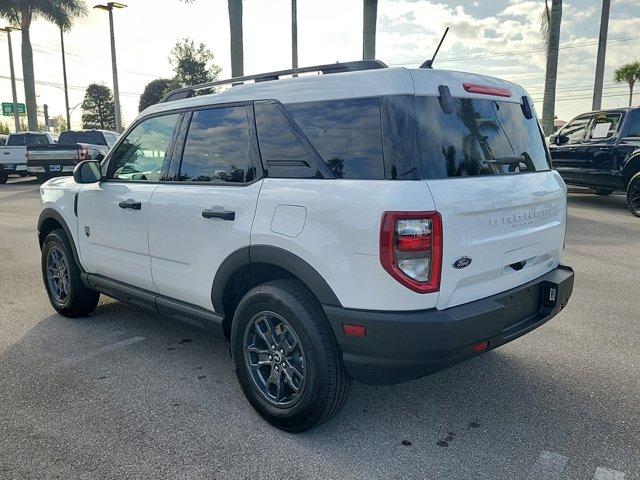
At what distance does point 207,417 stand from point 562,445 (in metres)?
1.93

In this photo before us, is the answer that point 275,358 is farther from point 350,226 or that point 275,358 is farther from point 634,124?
point 634,124

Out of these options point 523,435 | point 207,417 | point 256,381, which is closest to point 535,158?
point 523,435

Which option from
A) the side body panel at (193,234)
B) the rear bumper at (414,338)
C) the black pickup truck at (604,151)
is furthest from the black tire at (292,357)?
the black pickup truck at (604,151)

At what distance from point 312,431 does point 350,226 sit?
121 centimetres

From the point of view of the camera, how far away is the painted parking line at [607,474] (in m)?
2.47

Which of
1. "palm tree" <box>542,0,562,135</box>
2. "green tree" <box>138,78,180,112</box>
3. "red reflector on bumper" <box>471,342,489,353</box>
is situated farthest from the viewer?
"green tree" <box>138,78,180,112</box>

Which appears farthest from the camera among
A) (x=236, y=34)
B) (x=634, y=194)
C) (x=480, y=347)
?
(x=236, y=34)

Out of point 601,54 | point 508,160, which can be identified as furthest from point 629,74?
point 508,160

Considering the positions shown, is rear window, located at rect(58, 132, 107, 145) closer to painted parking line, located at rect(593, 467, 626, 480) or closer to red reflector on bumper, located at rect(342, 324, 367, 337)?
red reflector on bumper, located at rect(342, 324, 367, 337)

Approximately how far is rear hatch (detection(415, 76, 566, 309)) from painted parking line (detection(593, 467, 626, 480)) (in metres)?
0.96

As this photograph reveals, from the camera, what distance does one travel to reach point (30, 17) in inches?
1129

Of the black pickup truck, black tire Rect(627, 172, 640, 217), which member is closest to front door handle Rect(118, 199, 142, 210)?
the black pickup truck

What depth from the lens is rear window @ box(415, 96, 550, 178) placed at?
8.41 ft

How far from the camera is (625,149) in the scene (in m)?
10.1
